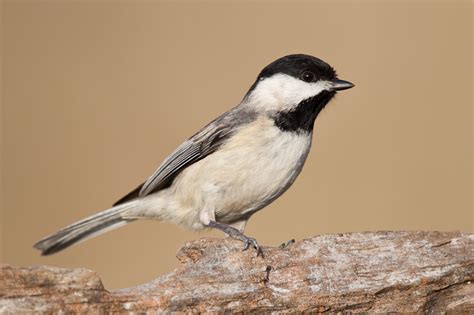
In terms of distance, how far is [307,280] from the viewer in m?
3.89

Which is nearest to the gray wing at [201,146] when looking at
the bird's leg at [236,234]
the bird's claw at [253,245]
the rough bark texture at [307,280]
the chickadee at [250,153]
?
the chickadee at [250,153]

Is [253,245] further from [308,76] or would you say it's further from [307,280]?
[308,76]

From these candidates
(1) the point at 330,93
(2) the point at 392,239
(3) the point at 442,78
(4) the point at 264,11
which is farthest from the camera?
(4) the point at 264,11

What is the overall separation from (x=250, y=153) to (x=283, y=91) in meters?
0.51

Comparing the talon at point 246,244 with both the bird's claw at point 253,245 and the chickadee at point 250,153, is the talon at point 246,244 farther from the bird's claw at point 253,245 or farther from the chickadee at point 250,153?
the chickadee at point 250,153

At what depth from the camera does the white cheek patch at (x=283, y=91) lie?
4.96m

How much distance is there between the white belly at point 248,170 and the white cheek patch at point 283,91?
0.53 feet

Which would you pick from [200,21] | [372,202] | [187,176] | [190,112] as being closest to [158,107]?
[190,112]

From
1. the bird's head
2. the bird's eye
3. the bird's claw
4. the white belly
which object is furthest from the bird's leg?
the bird's eye

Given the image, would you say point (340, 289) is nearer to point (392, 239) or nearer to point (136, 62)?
point (392, 239)

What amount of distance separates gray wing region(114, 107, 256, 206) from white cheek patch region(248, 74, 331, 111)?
0.45 ft

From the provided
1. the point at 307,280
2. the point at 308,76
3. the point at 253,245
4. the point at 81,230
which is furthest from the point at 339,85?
the point at 81,230

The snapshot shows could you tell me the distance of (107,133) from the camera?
30.3 feet

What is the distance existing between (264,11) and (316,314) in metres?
8.93
